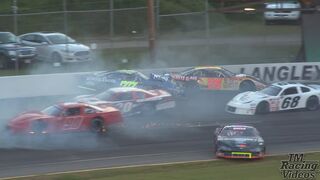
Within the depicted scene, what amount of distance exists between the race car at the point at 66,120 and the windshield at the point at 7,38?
1048 cm

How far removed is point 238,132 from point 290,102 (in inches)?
281

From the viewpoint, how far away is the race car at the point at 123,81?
2702 centimetres

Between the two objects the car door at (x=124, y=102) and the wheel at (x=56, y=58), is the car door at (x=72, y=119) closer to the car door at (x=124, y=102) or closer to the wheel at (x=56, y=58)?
the car door at (x=124, y=102)

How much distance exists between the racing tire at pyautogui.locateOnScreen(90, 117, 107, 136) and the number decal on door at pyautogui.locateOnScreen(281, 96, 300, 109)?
7347 mm

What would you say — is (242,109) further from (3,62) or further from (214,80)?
(3,62)

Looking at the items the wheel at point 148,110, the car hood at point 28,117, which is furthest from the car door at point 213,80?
the car hood at point 28,117

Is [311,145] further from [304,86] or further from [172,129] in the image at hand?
[304,86]

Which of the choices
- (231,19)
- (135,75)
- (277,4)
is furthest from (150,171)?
(277,4)

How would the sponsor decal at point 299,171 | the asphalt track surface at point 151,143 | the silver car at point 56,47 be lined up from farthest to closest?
1. the silver car at point 56,47
2. the asphalt track surface at point 151,143
3. the sponsor decal at point 299,171

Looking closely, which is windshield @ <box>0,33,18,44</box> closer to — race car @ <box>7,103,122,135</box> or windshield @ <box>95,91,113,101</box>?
windshield @ <box>95,91,113,101</box>

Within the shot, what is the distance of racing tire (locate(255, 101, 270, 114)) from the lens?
24547 millimetres

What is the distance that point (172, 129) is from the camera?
2152cm

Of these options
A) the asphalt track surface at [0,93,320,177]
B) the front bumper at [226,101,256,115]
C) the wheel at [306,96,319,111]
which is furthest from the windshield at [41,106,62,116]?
the wheel at [306,96,319,111]

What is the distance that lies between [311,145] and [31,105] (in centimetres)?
1062
